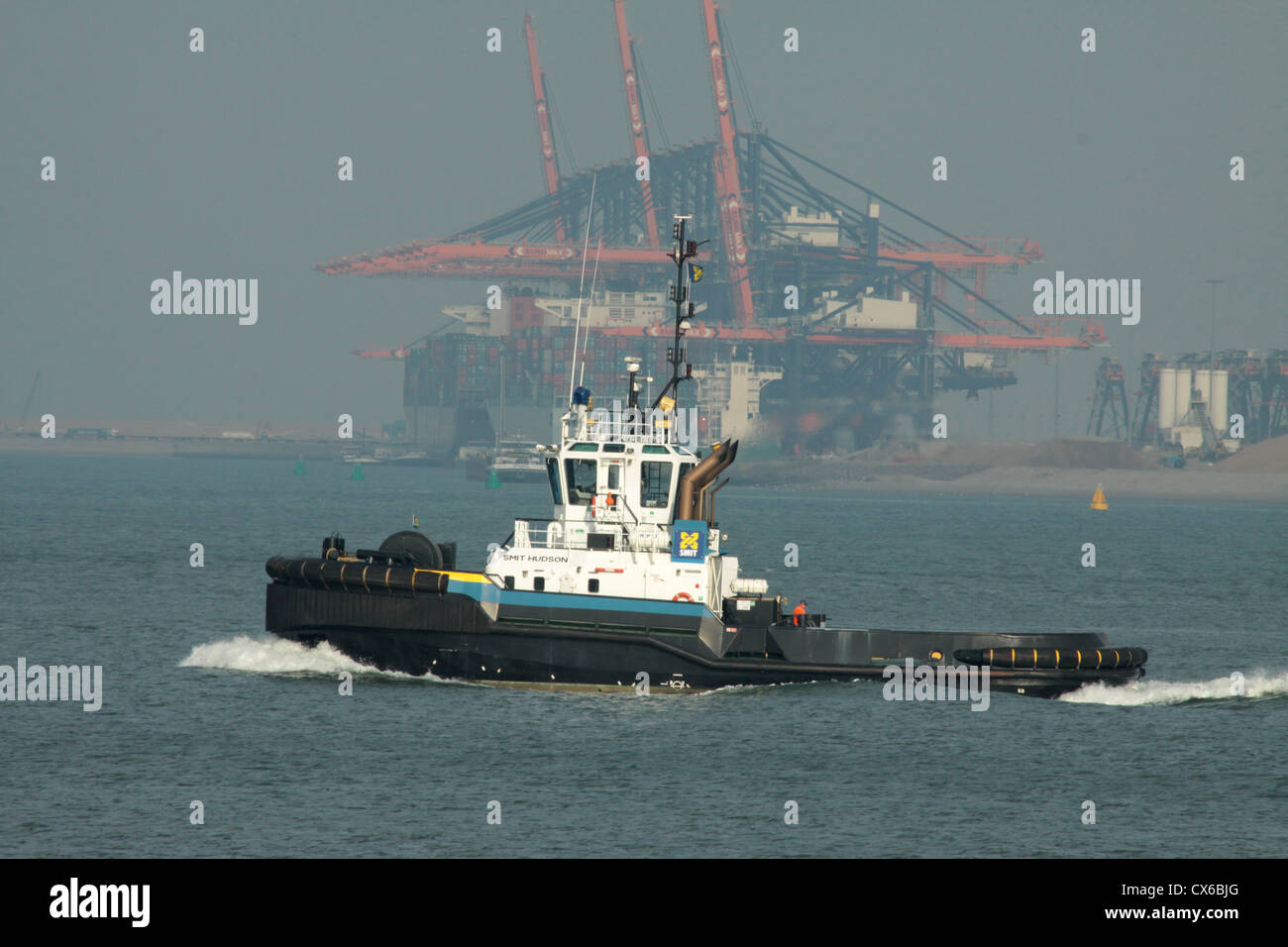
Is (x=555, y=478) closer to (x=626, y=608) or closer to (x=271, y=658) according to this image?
(x=626, y=608)

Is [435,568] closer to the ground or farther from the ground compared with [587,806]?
farther from the ground

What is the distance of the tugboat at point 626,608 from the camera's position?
30141 millimetres

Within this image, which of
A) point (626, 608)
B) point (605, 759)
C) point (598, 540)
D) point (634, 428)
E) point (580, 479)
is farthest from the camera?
point (634, 428)

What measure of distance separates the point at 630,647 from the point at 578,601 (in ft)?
4.19

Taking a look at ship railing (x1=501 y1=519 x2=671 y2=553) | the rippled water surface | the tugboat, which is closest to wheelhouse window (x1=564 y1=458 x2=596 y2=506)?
the tugboat

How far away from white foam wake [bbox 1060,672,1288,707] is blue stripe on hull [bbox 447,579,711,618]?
7808 mm

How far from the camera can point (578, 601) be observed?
30016mm

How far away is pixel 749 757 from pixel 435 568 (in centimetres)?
786

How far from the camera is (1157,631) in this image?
48219 mm

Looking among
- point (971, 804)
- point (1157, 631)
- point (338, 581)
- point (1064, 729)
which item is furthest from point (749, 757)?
point (1157, 631)

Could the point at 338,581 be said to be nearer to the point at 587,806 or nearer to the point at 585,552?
Result: the point at 585,552

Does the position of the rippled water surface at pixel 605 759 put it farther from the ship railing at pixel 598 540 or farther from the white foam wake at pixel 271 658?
the ship railing at pixel 598 540

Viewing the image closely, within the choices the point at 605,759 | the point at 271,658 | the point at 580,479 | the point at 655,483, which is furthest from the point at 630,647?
the point at 271,658

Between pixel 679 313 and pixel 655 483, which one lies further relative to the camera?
pixel 679 313
